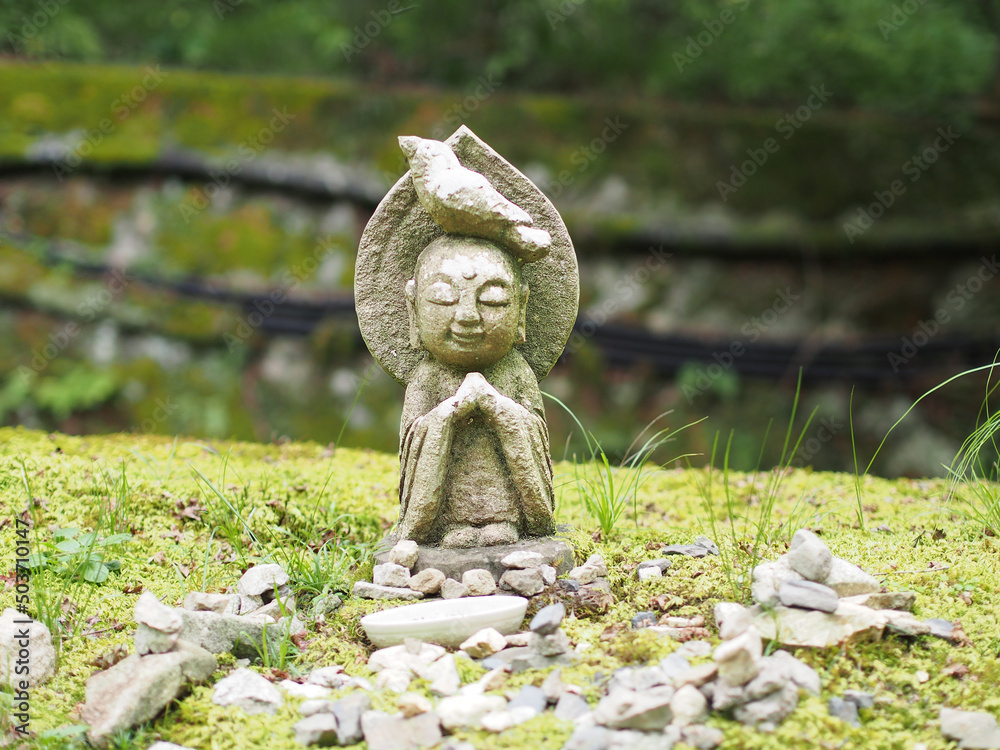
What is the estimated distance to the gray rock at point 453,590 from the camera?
113 inches

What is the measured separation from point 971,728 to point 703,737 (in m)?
0.69

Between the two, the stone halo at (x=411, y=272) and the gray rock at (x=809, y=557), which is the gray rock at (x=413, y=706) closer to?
the gray rock at (x=809, y=557)

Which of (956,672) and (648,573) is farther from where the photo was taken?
(648,573)

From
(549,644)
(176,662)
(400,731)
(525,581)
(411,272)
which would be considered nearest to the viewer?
(400,731)

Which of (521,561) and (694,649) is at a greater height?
(521,561)

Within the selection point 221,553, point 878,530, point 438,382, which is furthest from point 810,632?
point 221,553

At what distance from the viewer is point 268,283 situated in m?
6.95

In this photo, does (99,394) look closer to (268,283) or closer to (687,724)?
(268,283)

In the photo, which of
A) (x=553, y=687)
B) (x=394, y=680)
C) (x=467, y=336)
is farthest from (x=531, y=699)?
(x=467, y=336)

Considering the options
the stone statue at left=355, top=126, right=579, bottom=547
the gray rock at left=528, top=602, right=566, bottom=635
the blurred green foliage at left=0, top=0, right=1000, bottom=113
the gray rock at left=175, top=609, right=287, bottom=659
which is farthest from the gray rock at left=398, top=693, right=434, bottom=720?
the blurred green foliage at left=0, top=0, right=1000, bottom=113

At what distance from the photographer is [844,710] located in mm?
2162

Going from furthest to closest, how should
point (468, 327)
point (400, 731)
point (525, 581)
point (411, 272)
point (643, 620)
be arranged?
1. point (411, 272)
2. point (468, 327)
3. point (525, 581)
4. point (643, 620)
5. point (400, 731)

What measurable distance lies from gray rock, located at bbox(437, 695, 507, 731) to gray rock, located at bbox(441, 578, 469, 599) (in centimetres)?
64

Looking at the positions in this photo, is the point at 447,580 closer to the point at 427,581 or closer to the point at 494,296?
the point at 427,581
